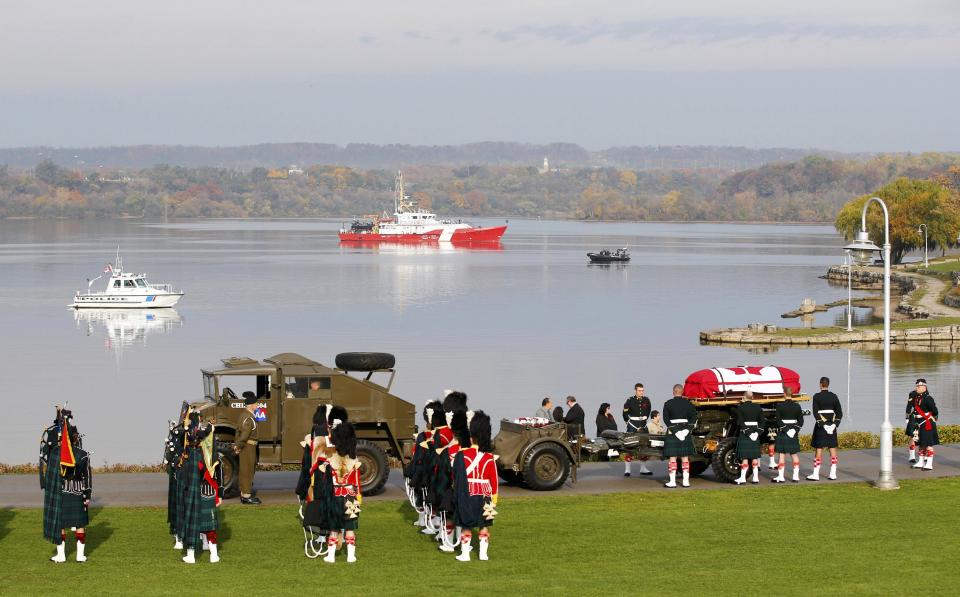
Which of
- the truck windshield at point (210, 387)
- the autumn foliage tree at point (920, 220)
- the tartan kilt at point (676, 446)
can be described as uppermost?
the autumn foliage tree at point (920, 220)

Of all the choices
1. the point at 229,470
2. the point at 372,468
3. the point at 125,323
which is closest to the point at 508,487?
the point at 372,468

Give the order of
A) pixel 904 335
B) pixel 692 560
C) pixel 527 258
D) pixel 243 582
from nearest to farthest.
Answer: pixel 243 582
pixel 692 560
pixel 904 335
pixel 527 258

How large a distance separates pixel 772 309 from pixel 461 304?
22062mm

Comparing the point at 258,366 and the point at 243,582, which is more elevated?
the point at 258,366

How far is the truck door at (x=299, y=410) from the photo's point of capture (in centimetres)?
2338

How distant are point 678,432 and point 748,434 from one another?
1186 mm

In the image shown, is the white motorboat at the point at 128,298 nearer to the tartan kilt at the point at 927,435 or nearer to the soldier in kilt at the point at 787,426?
the soldier in kilt at the point at 787,426

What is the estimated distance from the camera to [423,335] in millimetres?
78188

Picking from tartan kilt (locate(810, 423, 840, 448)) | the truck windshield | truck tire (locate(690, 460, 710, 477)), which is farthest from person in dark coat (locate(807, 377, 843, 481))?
the truck windshield

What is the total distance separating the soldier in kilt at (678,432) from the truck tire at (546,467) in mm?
1773

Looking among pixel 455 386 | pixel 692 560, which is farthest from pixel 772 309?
pixel 692 560

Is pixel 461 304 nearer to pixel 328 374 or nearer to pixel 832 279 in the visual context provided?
pixel 832 279

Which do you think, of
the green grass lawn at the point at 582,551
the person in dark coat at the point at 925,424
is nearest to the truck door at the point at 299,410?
the green grass lawn at the point at 582,551

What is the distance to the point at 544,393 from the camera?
51312 mm
